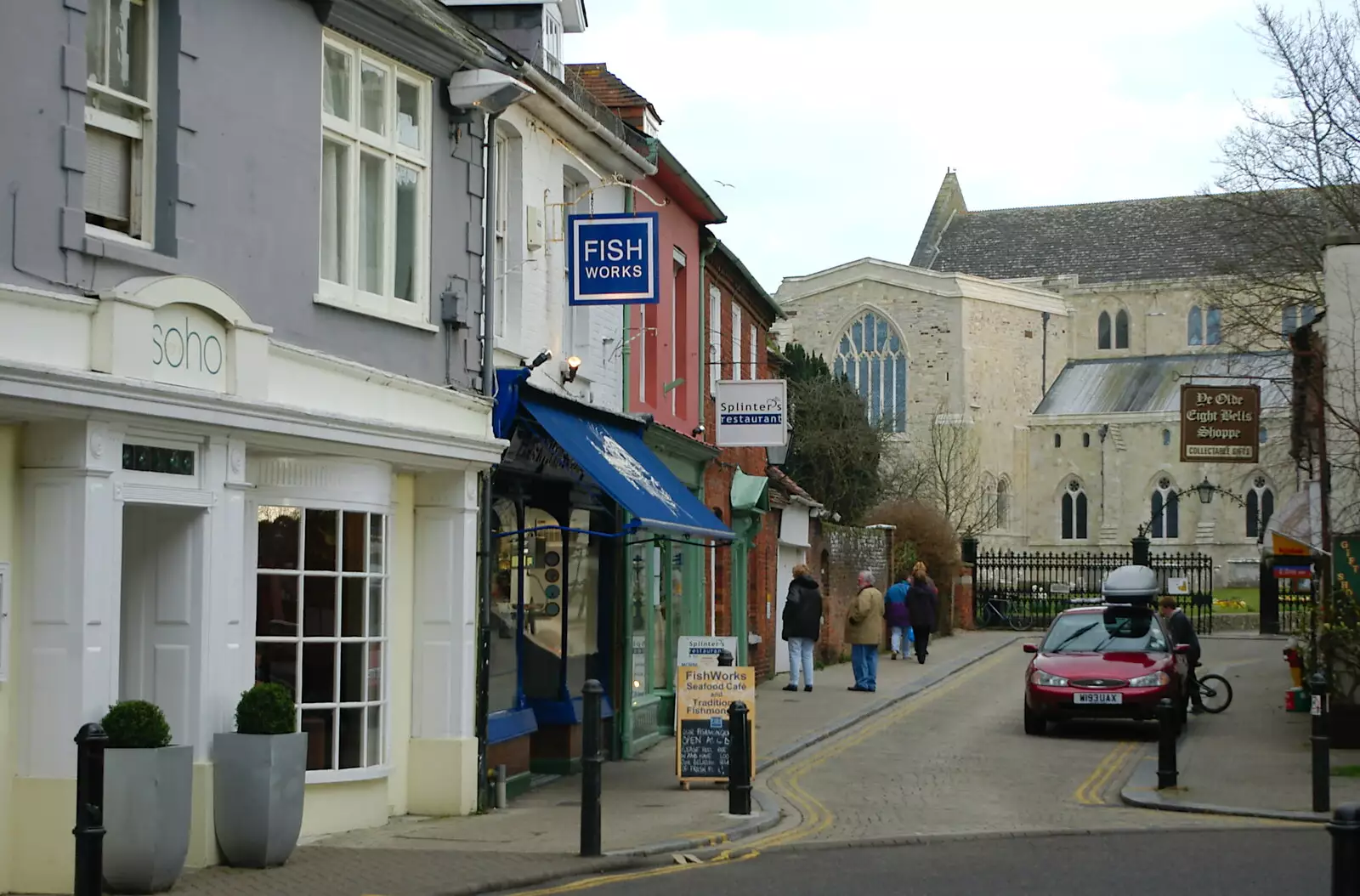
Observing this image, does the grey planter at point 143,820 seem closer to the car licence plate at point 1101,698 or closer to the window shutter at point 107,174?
the window shutter at point 107,174

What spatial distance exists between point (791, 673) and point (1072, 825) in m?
13.3

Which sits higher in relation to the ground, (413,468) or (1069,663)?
(413,468)

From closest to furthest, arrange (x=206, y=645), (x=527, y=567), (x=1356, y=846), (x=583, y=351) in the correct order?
(x=1356, y=846)
(x=206, y=645)
(x=527, y=567)
(x=583, y=351)

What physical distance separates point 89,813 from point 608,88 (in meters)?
14.5

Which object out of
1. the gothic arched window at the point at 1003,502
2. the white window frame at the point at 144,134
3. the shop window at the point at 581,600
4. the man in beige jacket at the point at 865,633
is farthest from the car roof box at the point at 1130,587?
the gothic arched window at the point at 1003,502

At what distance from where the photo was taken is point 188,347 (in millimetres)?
10516

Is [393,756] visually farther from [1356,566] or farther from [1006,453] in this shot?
[1006,453]

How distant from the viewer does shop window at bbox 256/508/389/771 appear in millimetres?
11906

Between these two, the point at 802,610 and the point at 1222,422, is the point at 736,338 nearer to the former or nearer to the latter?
the point at 802,610

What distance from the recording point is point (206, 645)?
1086 cm

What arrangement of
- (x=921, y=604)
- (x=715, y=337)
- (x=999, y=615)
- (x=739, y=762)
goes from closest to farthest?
(x=739, y=762) → (x=715, y=337) → (x=921, y=604) → (x=999, y=615)

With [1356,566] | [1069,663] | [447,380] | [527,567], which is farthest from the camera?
[1069,663]

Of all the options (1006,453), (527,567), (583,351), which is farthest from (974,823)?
(1006,453)

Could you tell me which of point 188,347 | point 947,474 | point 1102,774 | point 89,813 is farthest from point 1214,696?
point 947,474
